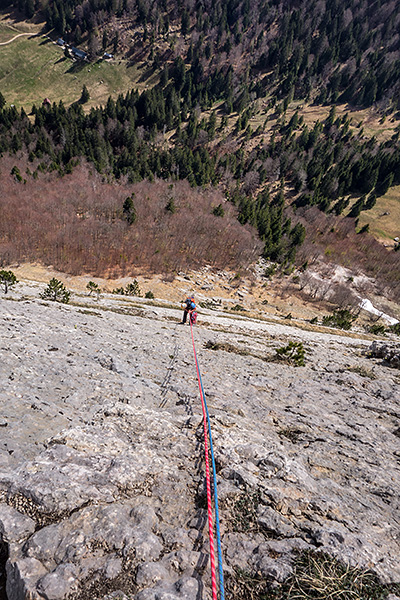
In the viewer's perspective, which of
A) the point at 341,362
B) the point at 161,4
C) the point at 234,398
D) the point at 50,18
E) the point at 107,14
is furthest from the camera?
the point at 161,4

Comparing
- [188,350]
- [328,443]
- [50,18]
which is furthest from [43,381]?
[50,18]

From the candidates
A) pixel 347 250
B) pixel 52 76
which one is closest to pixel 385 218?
pixel 347 250

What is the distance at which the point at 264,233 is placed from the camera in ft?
217

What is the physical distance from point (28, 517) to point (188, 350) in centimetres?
830

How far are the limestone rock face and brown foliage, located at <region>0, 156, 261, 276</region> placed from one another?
126ft

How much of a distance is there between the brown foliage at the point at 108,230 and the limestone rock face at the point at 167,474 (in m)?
38.5

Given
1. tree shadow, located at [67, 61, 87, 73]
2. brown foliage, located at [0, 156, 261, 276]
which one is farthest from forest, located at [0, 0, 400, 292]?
tree shadow, located at [67, 61, 87, 73]

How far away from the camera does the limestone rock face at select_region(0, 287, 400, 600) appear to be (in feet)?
10.4

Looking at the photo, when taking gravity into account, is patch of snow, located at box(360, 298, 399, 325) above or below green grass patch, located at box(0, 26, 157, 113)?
below

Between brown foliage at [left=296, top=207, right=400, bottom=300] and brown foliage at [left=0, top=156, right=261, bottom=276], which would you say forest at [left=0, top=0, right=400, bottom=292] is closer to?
brown foliage at [left=296, top=207, right=400, bottom=300]

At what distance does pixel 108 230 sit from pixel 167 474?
2085 inches

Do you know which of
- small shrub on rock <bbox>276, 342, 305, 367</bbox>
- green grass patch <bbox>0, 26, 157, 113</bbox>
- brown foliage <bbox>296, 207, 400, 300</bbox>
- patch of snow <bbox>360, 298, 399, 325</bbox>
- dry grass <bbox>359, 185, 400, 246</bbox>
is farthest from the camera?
green grass patch <bbox>0, 26, 157, 113</bbox>

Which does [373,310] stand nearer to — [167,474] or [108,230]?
[108,230]

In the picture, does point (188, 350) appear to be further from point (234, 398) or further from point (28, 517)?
point (28, 517)
